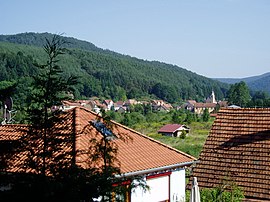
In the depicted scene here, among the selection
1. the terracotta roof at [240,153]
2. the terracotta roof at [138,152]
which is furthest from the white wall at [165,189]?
the terracotta roof at [240,153]

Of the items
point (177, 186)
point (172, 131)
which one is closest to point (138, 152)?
point (177, 186)

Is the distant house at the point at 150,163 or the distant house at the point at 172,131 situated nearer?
the distant house at the point at 150,163

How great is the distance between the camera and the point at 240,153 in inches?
491

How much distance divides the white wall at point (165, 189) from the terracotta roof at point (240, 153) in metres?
0.63

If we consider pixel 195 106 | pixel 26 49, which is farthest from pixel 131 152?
pixel 26 49

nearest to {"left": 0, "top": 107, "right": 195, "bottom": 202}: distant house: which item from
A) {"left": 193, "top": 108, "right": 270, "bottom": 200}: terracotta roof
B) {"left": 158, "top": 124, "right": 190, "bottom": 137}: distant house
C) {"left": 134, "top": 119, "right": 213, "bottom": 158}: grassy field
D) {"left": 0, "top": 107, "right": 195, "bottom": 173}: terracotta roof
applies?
{"left": 0, "top": 107, "right": 195, "bottom": 173}: terracotta roof

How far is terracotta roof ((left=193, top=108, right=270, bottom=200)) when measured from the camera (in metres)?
11.7

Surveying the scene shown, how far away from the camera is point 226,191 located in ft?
37.1

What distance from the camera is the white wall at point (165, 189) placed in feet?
35.8

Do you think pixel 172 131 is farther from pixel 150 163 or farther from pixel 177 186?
pixel 150 163

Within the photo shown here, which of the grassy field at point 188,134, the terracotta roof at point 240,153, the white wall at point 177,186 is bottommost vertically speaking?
the grassy field at point 188,134

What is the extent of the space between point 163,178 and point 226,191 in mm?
1625

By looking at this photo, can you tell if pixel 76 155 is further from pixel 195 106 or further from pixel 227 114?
pixel 195 106

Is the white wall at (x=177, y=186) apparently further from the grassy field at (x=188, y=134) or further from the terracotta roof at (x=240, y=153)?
the grassy field at (x=188, y=134)
